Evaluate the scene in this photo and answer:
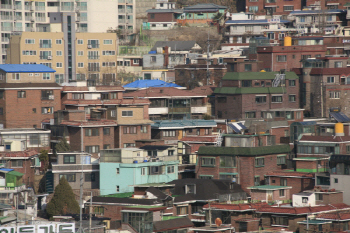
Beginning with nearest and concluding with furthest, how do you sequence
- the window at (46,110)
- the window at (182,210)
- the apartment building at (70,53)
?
1. the window at (182,210)
2. the window at (46,110)
3. the apartment building at (70,53)

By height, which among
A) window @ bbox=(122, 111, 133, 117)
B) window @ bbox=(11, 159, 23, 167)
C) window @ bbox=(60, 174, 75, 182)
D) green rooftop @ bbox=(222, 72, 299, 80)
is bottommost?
window @ bbox=(60, 174, 75, 182)

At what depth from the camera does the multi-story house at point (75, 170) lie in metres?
68.4

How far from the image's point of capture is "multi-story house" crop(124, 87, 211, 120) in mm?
87688

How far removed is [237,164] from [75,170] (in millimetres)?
11517

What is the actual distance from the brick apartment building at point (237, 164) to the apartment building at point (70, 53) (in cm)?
4565

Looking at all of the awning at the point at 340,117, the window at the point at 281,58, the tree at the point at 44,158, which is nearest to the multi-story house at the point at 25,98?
the tree at the point at 44,158

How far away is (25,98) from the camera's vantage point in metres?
84.6

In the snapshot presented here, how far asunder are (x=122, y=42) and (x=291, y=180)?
61.2 metres

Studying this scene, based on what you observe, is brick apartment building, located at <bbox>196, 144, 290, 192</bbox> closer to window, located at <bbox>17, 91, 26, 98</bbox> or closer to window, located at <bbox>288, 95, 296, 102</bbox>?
window, located at <bbox>288, 95, 296, 102</bbox>

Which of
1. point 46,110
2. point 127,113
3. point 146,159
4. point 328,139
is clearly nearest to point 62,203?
point 146,159

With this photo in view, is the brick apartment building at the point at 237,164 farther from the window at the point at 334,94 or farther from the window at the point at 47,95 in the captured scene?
the window at the point at 47,95

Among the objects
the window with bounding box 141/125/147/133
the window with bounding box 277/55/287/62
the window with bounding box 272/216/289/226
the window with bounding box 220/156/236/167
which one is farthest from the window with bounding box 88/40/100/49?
the window with bounding box 272/216/289/226

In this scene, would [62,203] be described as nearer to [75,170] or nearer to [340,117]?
[75,170]

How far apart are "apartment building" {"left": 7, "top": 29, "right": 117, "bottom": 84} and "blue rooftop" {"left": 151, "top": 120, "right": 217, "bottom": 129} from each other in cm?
3309
